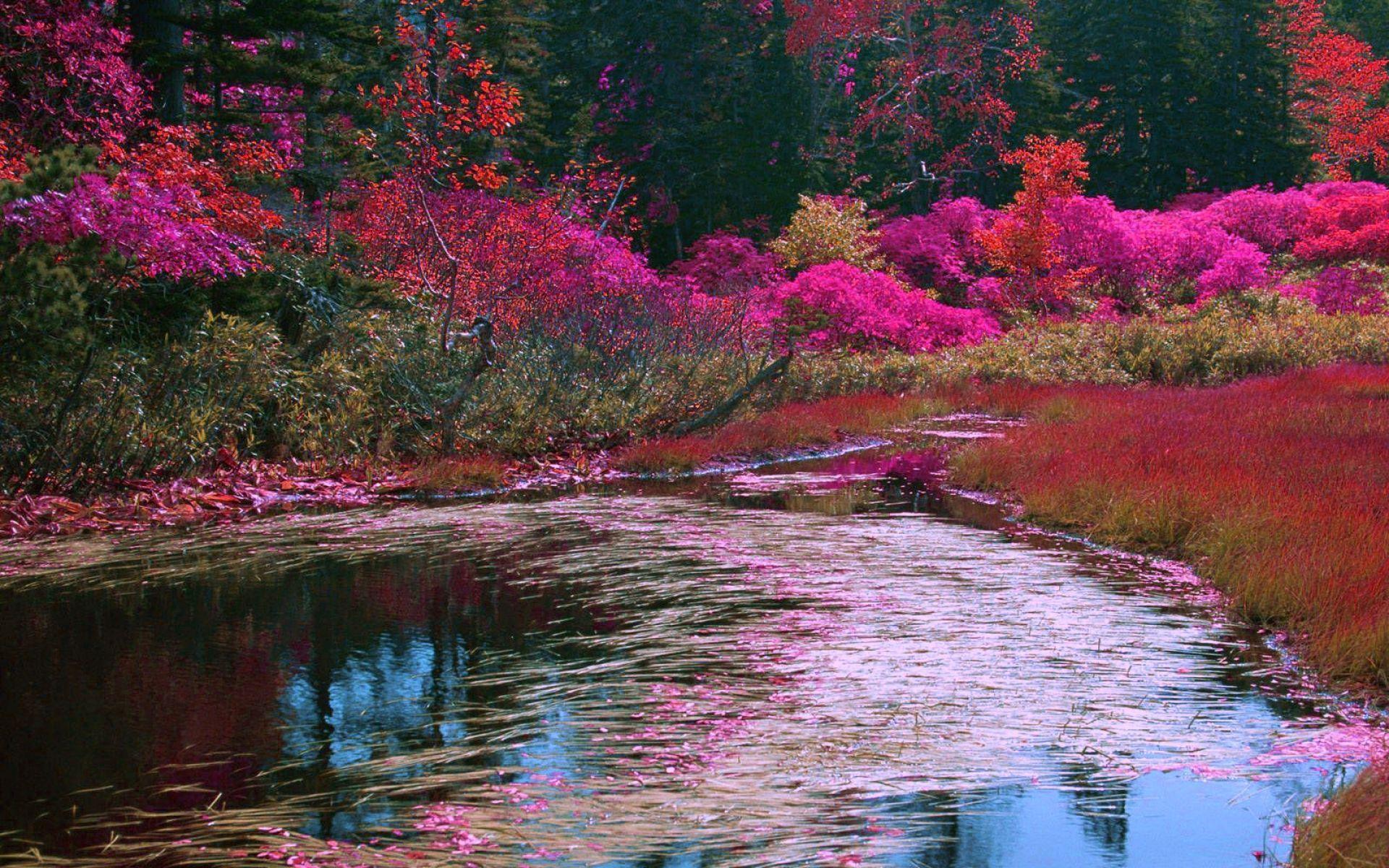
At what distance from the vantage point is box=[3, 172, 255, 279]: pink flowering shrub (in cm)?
985

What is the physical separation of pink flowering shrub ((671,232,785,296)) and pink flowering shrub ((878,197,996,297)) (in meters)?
3.86

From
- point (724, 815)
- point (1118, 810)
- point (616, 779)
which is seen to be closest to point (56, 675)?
point (616, 779)

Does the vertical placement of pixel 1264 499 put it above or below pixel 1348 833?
above

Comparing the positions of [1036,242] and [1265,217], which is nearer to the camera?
[1036,242]

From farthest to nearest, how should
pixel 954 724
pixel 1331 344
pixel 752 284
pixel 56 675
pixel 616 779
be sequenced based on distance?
pixel 752 284 < pixel 1331 344 < pixel 56 675 < pixel 954 724 < pixel 616 779

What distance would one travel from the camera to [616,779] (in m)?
4.80

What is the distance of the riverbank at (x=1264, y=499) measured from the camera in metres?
6.15

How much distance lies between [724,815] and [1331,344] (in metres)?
21.7

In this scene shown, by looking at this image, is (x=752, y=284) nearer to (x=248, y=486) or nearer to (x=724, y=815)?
(x=248, y=486)

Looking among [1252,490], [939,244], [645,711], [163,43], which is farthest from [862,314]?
[645,711]

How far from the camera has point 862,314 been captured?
75.8 feet

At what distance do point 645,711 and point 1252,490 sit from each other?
6.06 m

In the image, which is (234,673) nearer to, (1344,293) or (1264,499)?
(1264,499)

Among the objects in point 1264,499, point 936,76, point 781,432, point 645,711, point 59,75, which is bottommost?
point 645,711
